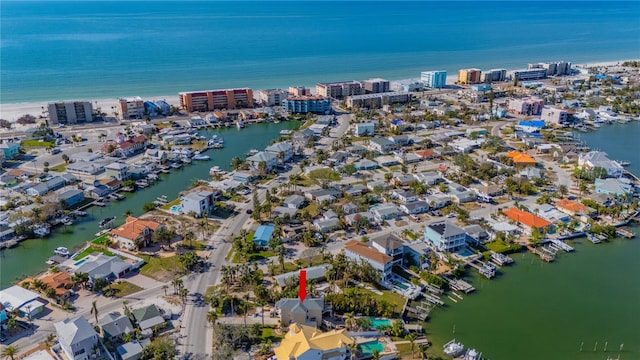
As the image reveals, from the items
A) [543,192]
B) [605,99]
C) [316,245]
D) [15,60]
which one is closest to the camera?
[316,245]

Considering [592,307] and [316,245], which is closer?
[592,307]

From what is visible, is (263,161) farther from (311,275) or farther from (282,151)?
(311,275)

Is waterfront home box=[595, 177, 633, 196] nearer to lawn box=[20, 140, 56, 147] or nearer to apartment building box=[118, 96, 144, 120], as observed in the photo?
apartment building box=[118, 96, 144, 120]

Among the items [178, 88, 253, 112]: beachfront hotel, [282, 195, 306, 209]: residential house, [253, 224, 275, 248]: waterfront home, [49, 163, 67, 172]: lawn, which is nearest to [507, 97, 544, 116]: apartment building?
[178, 88, 253, 112]: beachfront hotel

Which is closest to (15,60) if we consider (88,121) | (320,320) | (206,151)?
(88,121)

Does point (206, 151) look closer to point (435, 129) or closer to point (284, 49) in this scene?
point (435, 129)

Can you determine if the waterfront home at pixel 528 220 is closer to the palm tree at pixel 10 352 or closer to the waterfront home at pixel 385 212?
the waterfront home at pixel 385 212

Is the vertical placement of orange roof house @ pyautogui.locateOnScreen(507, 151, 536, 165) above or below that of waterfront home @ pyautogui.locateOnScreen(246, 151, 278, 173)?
below

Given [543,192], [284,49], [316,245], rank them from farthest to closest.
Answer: [284,49] < [543,192] < [316,245]
